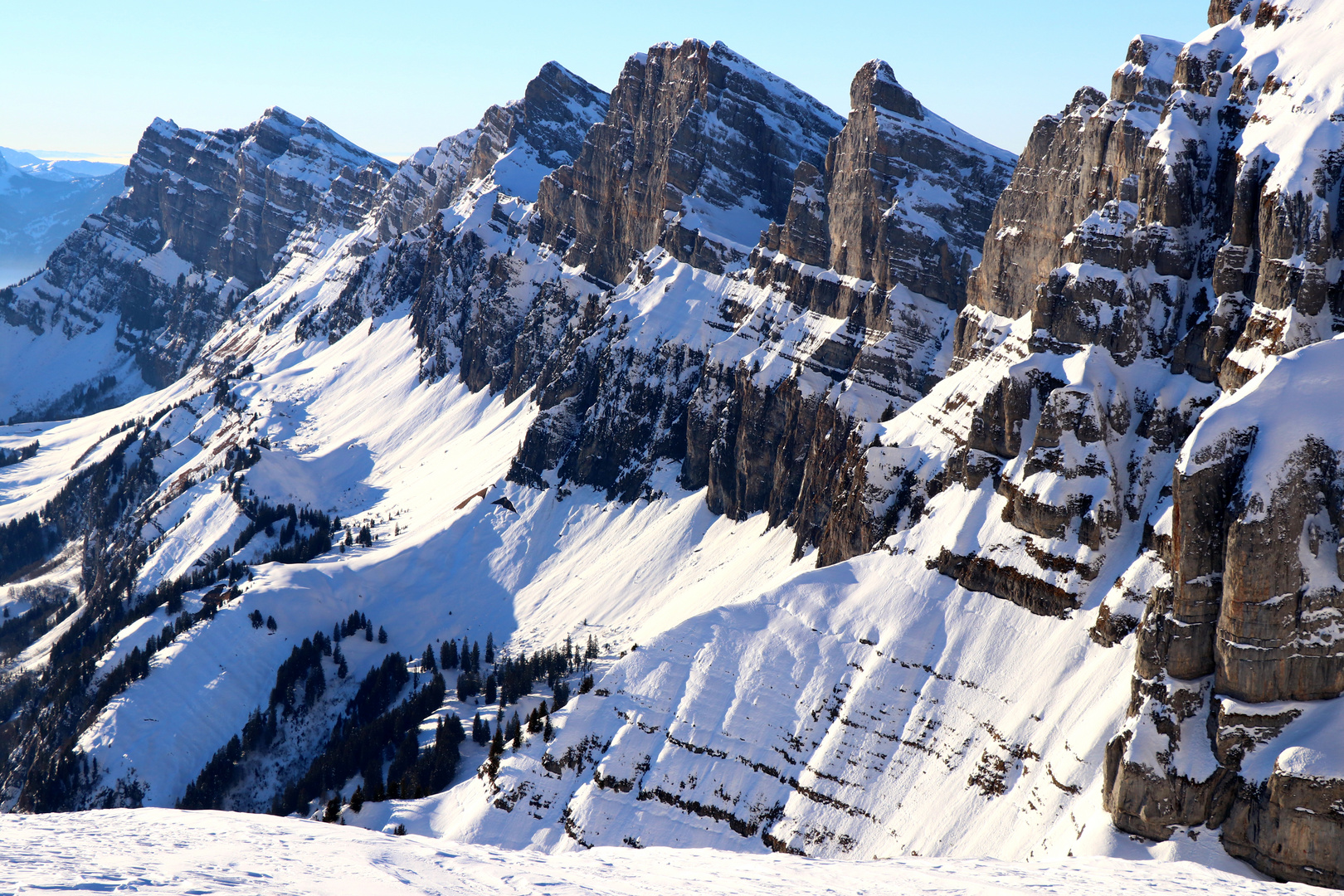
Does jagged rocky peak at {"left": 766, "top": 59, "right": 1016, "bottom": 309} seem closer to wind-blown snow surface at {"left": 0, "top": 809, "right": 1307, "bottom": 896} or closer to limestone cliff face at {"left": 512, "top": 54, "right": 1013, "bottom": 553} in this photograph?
limestone cliff face at {"left": 512, "top": 54, "right": 1013, "bottom": 553}

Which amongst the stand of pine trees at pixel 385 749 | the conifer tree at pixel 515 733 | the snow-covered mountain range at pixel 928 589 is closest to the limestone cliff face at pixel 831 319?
the snow-covered mountain range at pixel 928 589

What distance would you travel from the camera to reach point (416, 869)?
57.2m

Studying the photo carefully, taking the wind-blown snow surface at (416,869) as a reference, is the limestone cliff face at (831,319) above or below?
above

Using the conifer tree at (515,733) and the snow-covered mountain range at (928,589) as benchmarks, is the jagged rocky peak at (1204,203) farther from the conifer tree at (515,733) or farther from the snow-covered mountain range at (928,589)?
the conifer tree at (515,733)

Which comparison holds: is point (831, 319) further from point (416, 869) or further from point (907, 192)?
point (416, 869)

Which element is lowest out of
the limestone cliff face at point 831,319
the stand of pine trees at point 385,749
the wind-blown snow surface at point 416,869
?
the stand of pine trees at point 385,749

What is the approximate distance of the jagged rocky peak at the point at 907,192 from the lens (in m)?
158

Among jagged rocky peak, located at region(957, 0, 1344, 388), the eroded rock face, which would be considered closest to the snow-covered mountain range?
jagged rocky peak, located at region(957, 0, 1344, 388)

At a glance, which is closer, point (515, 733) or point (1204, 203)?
point (1204, 203)

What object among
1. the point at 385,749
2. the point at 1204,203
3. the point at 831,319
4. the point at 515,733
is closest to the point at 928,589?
the point at 515,733

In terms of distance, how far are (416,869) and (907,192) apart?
421ft

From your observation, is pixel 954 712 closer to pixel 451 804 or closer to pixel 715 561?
pixel 451 804

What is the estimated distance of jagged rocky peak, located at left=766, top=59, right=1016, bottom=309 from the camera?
517ft

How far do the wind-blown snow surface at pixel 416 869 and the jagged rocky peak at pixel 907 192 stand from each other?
10319cm
